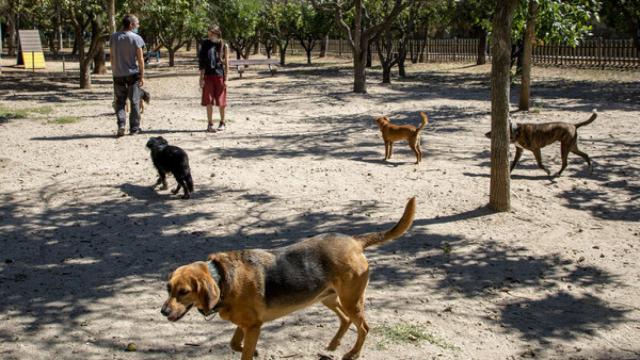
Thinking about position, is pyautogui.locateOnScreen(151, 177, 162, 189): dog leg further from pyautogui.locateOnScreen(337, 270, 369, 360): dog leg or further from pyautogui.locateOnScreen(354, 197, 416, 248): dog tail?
pyautogui.locateOnScreen(337, 270, 369, 360): dog leg

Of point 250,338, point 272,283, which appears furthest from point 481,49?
point 250,338

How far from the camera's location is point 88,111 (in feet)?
53.1

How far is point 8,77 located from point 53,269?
24079 mm

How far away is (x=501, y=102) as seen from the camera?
761cm

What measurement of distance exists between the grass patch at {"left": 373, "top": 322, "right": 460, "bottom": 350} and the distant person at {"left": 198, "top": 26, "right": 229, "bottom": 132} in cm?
832

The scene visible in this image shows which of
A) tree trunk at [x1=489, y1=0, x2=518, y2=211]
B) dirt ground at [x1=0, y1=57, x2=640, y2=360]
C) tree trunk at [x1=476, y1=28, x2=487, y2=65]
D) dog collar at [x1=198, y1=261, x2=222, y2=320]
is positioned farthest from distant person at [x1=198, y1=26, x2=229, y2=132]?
tree trunk at [x1=476, y1=28, x2=487, y2=65]

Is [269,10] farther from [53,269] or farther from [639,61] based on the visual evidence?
[53,269]

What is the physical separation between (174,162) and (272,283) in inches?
174

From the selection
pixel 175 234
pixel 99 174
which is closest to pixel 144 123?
pixel 99 174

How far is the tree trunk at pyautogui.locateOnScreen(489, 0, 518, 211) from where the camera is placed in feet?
24.2

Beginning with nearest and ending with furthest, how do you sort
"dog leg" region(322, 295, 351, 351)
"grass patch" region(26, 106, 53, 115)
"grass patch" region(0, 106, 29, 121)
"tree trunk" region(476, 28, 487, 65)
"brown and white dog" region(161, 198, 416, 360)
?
"brown and white dog" region(161, 198, 416, 360), "dog leg" region(322, 295, 351, 351), "grass patch" region(0, 106, 29, 121), "grass patch" region(26, 106, 53, 115), "tree trunk" region(476, 28, 487, 65)

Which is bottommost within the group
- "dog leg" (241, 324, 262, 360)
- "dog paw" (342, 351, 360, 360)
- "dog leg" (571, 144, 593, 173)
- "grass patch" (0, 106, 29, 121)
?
"dog paw" (342, 351, 360, 360)

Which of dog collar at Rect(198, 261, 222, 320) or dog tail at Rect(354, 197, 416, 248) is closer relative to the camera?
dog collar at Rect(198, 261, 222, 320)

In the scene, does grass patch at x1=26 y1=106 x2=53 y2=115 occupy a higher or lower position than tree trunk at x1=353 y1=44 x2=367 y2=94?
lower
